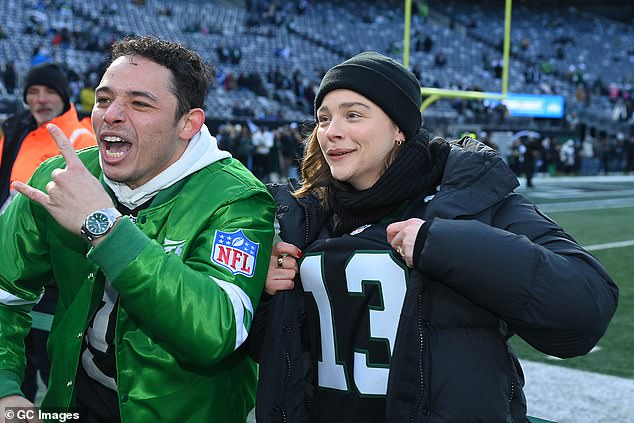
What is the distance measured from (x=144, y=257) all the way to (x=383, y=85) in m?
0.72

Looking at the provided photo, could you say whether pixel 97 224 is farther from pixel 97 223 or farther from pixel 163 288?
pixel 163 288

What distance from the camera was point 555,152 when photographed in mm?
25859

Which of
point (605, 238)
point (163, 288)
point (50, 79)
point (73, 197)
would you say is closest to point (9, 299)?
point (73, 197)

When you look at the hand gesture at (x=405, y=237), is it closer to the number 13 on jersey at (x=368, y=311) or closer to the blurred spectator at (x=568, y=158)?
the number 13 on jersey at (x=368, y=311)

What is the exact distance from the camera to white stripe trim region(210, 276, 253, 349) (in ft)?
5.80

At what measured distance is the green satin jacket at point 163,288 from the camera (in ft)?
5.37

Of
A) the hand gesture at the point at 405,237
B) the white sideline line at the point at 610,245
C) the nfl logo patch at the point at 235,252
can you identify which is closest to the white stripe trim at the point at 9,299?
the nfl logo patch at the point at 235,252

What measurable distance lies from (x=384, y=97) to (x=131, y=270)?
0.74 meters

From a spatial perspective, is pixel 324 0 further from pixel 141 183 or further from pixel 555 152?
pixel 141 183

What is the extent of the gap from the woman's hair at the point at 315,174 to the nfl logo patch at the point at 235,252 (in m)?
Answer: 0.26

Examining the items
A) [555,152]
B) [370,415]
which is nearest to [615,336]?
[370,415]

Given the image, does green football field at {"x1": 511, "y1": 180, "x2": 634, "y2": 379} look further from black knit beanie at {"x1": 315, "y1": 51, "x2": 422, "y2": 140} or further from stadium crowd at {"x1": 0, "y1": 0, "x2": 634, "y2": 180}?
stadium crowd at {"x1": 0, "y1": 0, "x2": 634, "y2": 180}

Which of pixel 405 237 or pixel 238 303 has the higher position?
pixel 405 237

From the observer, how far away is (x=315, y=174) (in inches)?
82.6
